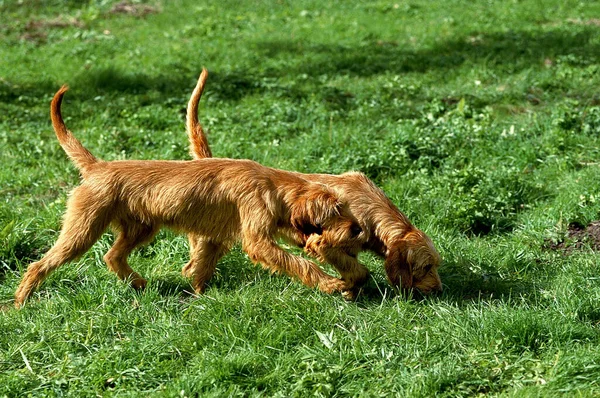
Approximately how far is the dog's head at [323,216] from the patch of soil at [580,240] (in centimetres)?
200

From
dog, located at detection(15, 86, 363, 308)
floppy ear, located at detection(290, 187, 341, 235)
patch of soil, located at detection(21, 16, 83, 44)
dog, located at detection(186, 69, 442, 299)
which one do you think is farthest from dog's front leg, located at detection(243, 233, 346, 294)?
patch of soil, located at detection(21, 16, 83, 44)

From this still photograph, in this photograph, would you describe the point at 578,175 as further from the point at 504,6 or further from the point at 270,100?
the point at 504,6

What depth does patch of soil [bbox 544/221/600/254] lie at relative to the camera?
6.77 metres

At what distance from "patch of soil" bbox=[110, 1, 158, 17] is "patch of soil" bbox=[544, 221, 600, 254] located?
11321 mm

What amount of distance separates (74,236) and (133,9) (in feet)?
38.1

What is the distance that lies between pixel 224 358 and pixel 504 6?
41.4 feet

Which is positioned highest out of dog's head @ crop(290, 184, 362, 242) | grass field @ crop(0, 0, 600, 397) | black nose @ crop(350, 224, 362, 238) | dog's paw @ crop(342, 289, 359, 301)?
dog's head @ crop(290, 184, 362, 242)

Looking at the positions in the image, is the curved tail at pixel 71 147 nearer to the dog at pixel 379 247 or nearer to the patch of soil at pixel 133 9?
the dog at pixel 379 247

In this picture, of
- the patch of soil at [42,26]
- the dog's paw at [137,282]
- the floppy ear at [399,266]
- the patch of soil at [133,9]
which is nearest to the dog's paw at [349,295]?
the floppy ear at [399,266]

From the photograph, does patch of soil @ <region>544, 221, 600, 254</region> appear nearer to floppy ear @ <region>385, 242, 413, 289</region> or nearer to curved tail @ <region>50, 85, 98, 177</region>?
floppy ear @ <region>385, 242, 413, 289</region>

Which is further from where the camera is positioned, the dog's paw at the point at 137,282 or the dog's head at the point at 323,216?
the dog's paw at the point at 137,282

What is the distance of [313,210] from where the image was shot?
18.8 ft

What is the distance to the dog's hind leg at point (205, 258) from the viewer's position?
622 centimetres

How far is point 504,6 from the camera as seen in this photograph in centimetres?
1577
